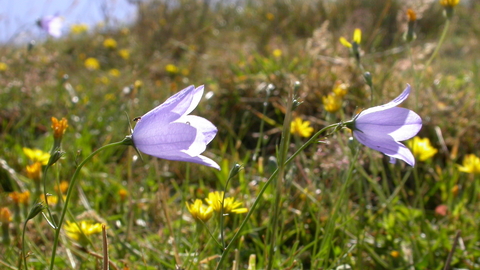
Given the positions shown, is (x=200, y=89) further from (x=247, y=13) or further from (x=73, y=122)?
(x=247, y=13)

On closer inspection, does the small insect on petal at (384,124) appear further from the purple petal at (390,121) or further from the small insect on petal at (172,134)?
the small insect on petal at (172,134)

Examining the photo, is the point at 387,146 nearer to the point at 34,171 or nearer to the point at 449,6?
the point at 449,6

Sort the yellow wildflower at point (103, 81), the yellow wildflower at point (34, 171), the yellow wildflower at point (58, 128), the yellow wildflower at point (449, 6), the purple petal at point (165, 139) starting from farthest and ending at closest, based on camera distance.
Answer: the yellow wildflower at point (103, 81)
the yellow wildflower at point (449, 6)
the yellow wildflower at point (34, 171)
the yellow wildflower at point (58, 128)
the purple petal at point (165, 139)

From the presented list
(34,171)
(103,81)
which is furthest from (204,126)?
(103,81)

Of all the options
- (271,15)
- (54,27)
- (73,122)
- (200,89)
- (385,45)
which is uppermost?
(200,89)

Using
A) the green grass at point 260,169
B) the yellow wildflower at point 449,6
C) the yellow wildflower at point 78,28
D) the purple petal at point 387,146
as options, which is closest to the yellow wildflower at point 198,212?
the green grass at point 260,169

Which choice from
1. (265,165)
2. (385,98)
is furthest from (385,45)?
(265,165)
